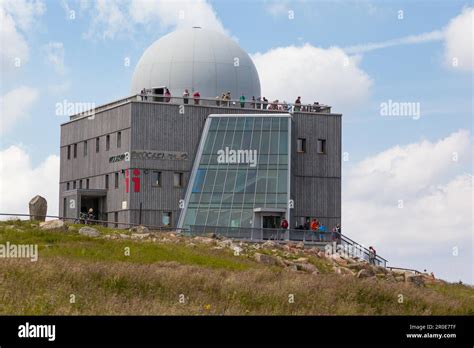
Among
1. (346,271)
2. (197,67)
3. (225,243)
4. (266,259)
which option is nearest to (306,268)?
(266,259)

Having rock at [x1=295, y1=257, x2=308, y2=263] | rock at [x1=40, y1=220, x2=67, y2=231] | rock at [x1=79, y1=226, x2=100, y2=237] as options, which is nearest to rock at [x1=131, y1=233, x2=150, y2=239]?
rock at [x1=79, y1=226, x2=100, y2=237]

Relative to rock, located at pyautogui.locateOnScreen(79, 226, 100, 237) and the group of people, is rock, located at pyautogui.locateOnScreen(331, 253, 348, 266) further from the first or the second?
the group of people

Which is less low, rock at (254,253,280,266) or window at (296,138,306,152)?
window at (296,138,306,152)

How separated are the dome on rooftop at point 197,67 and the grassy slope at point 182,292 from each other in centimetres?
2959

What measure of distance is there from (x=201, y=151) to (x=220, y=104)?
14.6ft

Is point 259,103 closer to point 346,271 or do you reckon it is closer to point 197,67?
point 197,67

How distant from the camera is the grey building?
63688mm

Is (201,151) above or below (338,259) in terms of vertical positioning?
above

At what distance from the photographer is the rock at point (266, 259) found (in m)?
46.9

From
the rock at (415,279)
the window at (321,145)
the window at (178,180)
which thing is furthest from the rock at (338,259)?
the window at (321,145)

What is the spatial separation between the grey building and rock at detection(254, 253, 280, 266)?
14.2m

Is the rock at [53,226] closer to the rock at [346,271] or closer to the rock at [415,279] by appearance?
the rock at [346,271]

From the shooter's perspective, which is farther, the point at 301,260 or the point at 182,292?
the point at 301,260

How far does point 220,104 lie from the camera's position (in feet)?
226
